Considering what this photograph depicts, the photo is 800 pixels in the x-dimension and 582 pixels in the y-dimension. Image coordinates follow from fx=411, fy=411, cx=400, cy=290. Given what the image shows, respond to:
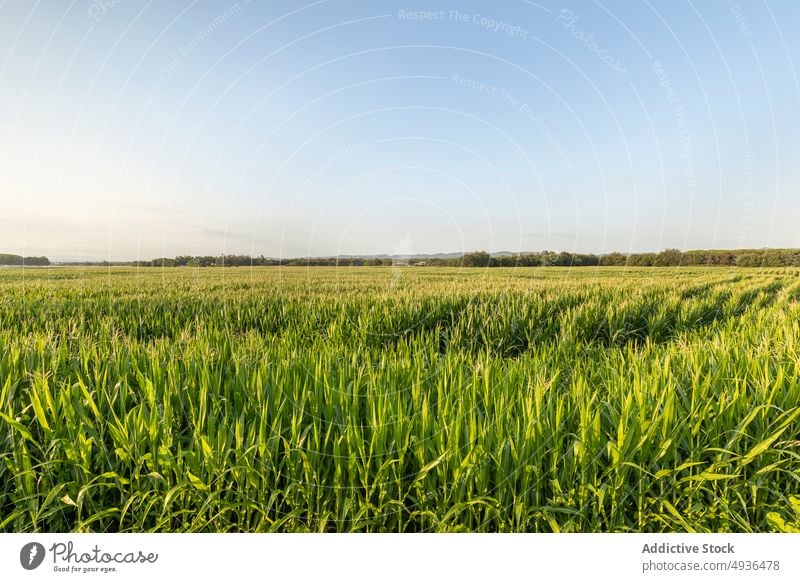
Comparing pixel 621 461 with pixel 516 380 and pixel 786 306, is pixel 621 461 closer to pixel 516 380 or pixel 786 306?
pixel 516 380

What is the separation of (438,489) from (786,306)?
8193mm

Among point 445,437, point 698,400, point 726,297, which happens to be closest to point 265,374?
point 445,437

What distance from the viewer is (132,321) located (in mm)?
6242

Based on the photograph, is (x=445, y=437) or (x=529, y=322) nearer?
(x=445, y=437)
